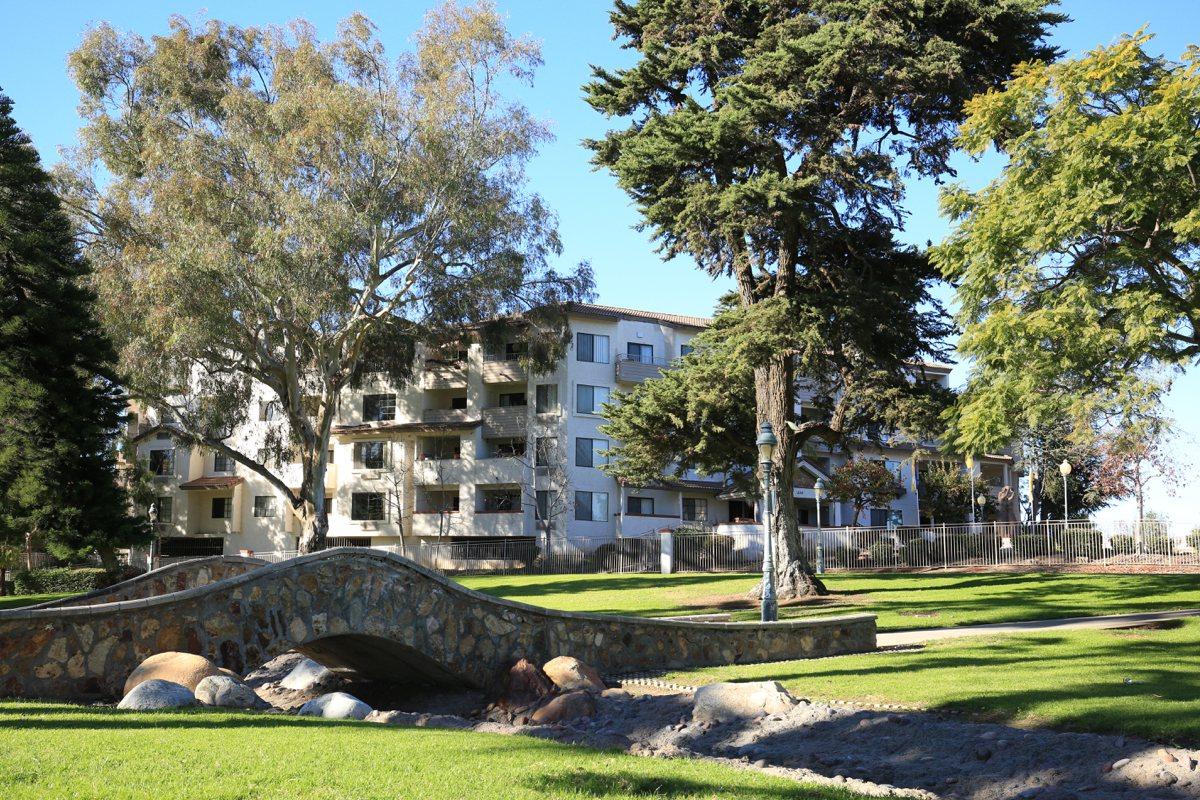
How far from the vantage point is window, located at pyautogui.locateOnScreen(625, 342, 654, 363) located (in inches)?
2378

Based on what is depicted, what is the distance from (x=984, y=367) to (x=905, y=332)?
3704mm

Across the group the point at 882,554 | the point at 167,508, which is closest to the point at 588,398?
the point at 882,554

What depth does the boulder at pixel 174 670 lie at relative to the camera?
1202 cm

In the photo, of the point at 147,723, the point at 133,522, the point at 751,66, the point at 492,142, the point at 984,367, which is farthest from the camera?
the point at 492,142

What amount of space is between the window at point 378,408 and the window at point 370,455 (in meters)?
1.55

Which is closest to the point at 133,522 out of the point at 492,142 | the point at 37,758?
the point at 492,142

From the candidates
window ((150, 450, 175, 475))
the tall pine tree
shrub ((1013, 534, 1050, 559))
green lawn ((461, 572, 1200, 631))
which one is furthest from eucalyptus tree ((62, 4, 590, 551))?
window ((150, 450, 175, 475))

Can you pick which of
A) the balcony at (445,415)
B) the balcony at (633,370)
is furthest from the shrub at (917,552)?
the balcony at (445,415)

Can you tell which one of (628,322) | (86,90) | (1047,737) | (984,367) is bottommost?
(1047,737)

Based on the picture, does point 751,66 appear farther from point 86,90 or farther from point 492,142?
point 86,90

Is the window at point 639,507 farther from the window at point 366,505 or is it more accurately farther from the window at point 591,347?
the window at point 366,505

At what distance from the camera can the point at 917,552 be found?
41.2 meters

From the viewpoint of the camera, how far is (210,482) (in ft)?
219

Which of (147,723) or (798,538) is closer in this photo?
(147,723)
